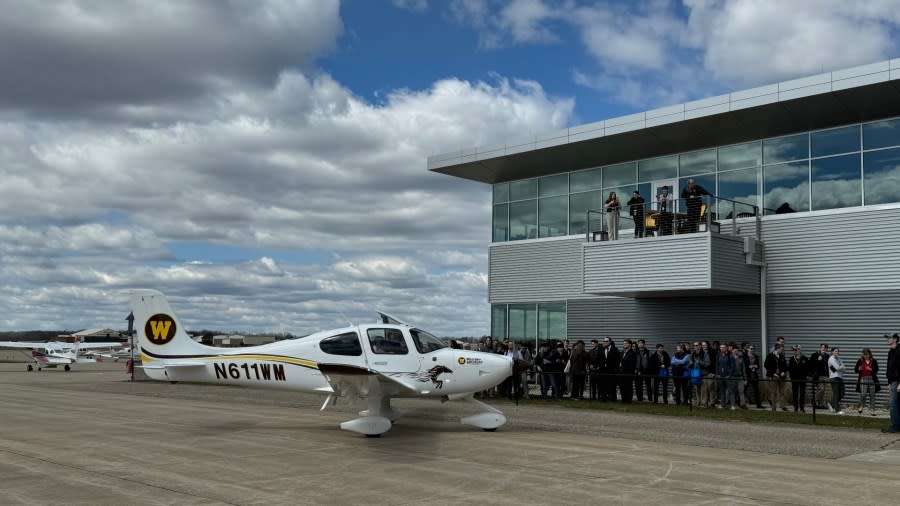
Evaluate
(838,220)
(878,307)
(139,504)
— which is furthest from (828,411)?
(139,504)

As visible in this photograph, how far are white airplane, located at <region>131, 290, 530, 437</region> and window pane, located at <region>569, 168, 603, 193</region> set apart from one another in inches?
546

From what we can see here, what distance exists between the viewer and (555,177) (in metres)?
28.6

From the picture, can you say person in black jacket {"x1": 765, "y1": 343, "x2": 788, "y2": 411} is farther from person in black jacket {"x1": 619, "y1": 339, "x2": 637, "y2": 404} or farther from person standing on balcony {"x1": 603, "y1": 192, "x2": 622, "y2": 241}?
person standing on balcony {"x1": 603, "y1": 192, "x2": 622, "y2": 241}

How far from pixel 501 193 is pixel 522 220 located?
1481mm

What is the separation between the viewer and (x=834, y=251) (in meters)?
21.7

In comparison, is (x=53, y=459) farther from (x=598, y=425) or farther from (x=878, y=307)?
(x=878, y=307)

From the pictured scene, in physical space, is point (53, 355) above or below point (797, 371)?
below

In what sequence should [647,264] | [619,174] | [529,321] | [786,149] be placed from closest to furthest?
[647,264] < [786,149] < [619,174] < [529,321]

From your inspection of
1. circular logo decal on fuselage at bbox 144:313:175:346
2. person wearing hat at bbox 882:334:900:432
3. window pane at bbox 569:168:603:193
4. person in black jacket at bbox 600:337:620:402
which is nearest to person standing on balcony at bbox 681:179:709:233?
person in black jacket at bbox 600:337:620:402

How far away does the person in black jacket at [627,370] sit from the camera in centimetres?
2034

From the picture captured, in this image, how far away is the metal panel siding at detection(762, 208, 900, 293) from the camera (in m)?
20.8

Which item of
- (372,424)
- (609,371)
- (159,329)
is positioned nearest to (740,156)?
(609,371)

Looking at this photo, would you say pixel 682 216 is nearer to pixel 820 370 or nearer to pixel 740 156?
pixel 740 156

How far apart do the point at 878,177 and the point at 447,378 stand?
45.8ft
